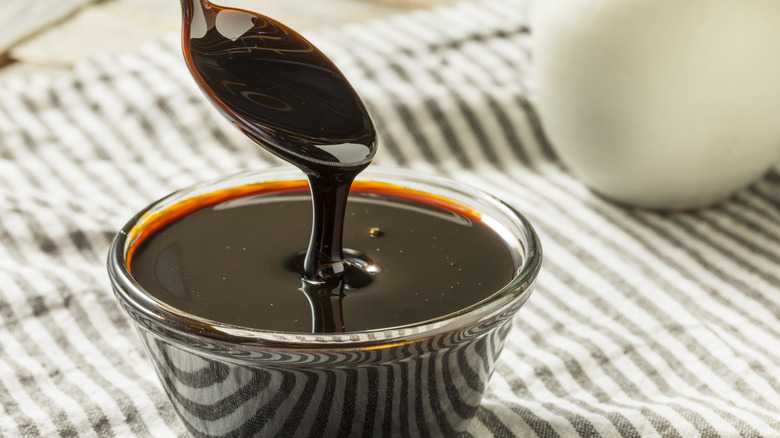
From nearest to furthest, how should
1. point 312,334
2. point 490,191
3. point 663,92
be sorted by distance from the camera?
point 312,334, point 663,92, point 490,191

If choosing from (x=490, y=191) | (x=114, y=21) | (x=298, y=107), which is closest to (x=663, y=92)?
(x=490, y=191)

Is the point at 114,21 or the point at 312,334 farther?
the point at 114,21

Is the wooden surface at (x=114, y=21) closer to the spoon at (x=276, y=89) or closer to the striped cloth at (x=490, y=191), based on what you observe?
the striped cloth at (x=490, y=191)

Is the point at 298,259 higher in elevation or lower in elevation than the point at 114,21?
higher

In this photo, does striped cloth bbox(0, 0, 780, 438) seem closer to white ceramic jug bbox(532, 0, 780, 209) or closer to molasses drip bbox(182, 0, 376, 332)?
white ceramic jug bbox(532, 0, 780, 209)

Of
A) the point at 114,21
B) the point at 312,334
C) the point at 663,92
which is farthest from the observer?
the point at 114,21

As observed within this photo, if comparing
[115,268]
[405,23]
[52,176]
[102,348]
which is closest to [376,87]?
[405,23]

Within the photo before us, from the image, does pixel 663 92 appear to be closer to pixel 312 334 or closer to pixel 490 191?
pixel 490 191
